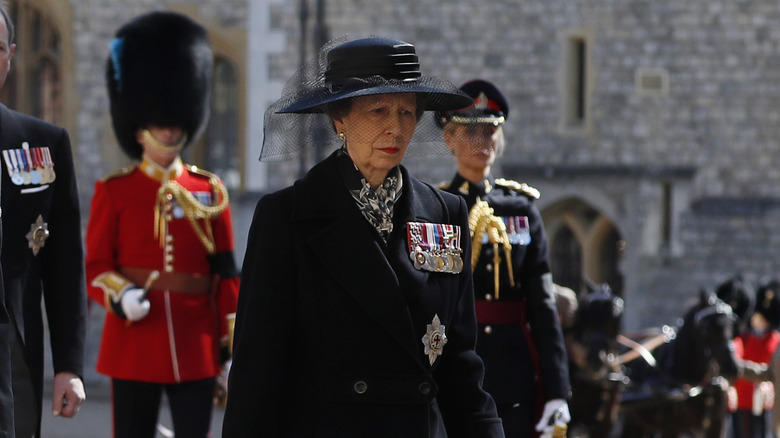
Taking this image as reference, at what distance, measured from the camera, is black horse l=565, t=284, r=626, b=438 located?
8.44m

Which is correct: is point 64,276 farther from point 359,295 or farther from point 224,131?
point 224,131

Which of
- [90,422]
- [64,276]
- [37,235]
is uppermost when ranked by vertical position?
[37,235]

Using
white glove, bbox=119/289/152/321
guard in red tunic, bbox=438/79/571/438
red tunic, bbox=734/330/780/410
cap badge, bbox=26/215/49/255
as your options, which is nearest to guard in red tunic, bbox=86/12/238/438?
white glove, bbox=119/289/152/321

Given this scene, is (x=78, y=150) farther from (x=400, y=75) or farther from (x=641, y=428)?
(x=400, y=75)

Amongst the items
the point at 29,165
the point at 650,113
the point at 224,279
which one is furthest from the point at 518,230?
the point at 650,113

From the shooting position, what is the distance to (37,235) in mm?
4078

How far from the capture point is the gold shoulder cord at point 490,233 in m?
5.03

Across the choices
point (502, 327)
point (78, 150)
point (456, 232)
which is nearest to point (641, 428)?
point (502, 327)

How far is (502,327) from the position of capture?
5062mm

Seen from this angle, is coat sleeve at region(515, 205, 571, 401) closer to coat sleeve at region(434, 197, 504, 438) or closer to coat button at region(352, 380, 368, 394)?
coat sleeve at region(434, 197, 504, 438)

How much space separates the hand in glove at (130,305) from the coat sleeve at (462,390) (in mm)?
2304

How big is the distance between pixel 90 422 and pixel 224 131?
5.95 metres

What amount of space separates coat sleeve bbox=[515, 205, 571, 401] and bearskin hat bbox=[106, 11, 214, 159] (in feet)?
5.44

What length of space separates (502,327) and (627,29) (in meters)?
11.7
